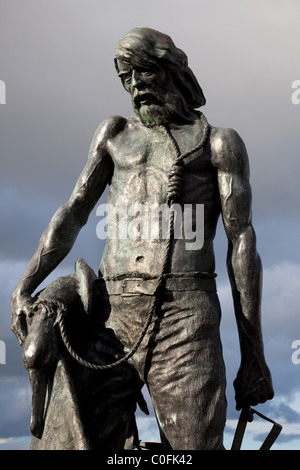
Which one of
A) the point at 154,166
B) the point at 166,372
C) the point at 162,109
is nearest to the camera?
the point at 166,372

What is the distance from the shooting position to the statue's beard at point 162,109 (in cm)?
815

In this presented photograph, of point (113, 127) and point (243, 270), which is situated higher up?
point (113, 127)

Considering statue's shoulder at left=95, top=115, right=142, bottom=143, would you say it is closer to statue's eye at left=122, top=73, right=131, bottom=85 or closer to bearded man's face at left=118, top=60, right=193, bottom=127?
bearded man's face at left=118, top=60, right=193, bottom=127

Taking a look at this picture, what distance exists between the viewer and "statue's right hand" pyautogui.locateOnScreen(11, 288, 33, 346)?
7.82m

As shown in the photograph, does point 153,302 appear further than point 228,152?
No

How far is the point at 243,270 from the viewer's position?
7.92m

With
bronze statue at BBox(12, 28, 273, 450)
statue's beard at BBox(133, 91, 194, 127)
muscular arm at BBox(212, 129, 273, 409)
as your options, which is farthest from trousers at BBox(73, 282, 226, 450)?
statue's beard at BBox(133, 91, 194, 127)

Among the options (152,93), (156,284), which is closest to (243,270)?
(156,284)

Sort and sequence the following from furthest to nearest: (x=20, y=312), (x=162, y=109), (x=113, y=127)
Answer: (x=113, y=127) → (x=162, y=109) → (x=20, y=312)

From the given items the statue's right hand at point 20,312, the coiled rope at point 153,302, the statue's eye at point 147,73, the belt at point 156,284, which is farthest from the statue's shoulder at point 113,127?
the statue's right hand at point 20,312

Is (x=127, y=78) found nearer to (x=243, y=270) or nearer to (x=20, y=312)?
(x=243, y=270)

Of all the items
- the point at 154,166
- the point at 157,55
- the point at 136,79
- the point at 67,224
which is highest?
the point at 157,55

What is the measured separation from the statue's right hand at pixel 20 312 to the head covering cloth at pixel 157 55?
6.71 ft

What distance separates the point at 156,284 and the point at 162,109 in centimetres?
150
